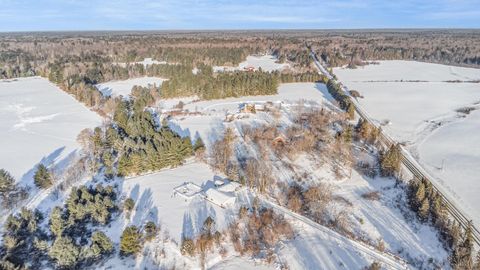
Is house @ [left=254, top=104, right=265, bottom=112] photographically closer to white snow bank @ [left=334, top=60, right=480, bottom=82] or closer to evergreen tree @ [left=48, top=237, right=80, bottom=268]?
evergreen tree @ [left=48, top=237, right=80, bottom=268]

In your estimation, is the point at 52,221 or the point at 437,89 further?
the point at 437,89

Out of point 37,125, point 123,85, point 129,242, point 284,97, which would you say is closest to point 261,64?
point 284,97

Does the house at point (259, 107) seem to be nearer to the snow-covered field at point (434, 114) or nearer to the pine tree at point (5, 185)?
the snow-covered field at point (434, 114)

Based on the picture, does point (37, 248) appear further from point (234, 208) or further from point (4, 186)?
point (234, 208)

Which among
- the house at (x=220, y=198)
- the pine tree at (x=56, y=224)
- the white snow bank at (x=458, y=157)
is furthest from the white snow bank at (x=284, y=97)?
the pine tree at (x=56, y=224)

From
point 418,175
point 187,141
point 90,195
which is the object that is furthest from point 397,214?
point 90,195
